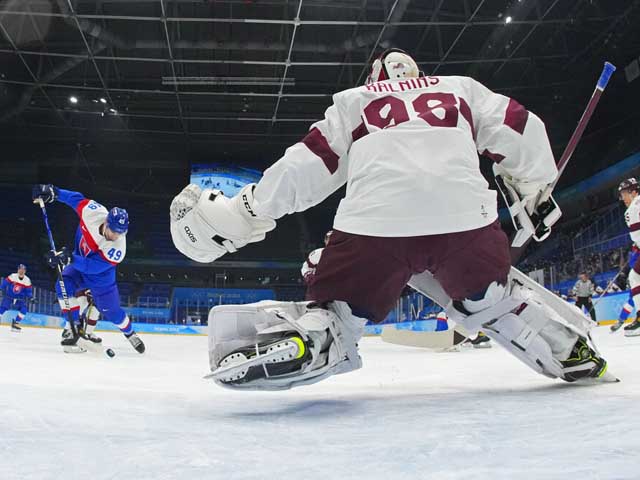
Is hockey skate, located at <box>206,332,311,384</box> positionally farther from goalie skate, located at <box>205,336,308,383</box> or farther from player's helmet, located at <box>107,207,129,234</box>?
player's helmet, located at <box>107,207,129,234</box>

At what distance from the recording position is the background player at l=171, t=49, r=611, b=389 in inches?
48.8

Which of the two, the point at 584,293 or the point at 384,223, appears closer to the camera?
the point at 384,223

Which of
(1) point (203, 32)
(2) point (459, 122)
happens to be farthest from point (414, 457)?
(1) point (203, 32)

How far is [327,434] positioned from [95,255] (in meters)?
3.74

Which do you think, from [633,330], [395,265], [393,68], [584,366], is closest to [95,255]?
[393,68]

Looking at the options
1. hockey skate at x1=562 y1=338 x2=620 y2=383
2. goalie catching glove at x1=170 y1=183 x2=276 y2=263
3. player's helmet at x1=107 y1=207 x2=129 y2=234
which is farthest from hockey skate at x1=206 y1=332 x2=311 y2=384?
player's helmet at x1=107 y1=207 x2=129 y2=234

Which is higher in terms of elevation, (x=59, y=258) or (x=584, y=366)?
(x=59, y=258)

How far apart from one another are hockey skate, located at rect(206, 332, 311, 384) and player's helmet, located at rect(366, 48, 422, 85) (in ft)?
2.71

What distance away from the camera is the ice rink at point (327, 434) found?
0.64m

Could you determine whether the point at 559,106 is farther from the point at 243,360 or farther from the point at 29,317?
the point at 243,360

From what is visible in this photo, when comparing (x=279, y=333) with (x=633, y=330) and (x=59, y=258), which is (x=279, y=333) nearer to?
(x=59, y=258)

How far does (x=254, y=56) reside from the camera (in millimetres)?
11789

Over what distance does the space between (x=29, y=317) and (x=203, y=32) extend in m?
6.70

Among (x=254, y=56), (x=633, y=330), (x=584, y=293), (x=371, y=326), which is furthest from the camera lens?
(x=254, y=56)
